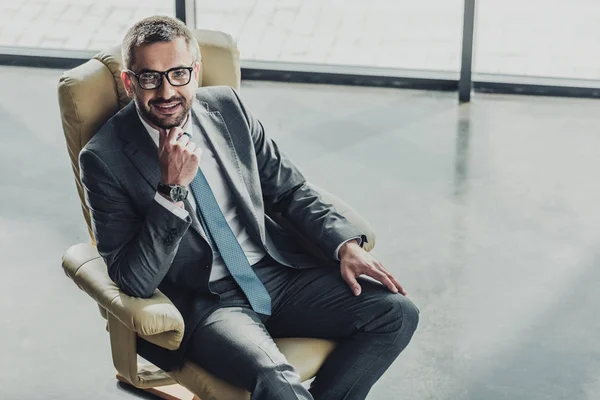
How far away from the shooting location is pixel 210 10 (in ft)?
20.9

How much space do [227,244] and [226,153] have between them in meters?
0.27

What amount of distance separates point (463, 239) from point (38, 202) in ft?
6.06

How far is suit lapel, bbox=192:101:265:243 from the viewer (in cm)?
322

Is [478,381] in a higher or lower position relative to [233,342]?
lower

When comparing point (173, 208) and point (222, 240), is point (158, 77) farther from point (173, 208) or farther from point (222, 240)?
point (222, 240)

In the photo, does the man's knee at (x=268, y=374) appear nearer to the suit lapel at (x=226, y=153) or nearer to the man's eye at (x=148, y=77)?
the suit lapel at (x=226, y=153)

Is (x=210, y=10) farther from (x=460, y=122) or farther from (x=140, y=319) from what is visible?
(x=140, y=319)

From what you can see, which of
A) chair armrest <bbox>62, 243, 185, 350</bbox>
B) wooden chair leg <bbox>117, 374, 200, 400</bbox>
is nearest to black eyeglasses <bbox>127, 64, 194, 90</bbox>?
chair armrest <bbox>62, 243, 185, 350</bbox>

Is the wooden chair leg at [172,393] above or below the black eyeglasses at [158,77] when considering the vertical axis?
below

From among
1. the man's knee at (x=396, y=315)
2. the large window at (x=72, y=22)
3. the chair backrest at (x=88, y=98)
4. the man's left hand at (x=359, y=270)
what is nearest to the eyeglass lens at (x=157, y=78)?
the chair backrest at (x=88, y=98)

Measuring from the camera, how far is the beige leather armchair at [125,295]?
2932 mm

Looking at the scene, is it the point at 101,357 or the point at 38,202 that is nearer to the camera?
the point at 101,357

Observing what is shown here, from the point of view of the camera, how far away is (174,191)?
9.71ft

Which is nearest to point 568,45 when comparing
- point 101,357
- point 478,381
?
point 478,381
